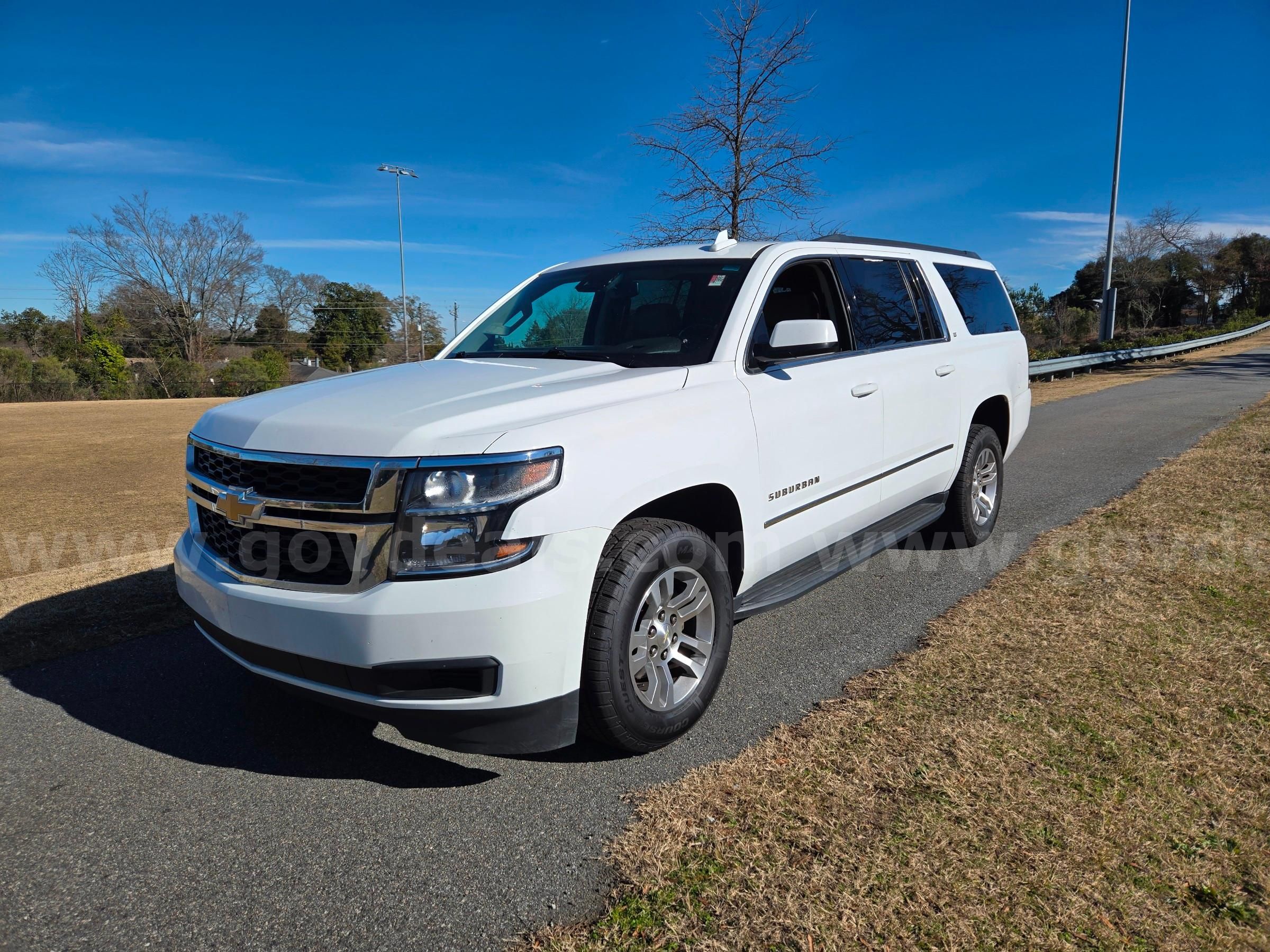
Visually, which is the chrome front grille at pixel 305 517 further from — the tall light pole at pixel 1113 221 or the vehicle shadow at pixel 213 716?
the tall light pole at pixel 1113 221

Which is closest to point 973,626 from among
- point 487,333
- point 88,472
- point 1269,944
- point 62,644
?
point 1269,944

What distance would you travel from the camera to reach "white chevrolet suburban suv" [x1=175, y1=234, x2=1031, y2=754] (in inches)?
99.7

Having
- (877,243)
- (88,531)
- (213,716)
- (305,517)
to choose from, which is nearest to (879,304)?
(877,243)

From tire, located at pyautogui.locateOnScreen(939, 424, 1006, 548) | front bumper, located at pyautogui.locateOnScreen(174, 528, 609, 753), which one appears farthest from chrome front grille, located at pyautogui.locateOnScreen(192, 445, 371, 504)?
tire, located at pyautogui.locateOnScreen(939, 424, 1006, 548)

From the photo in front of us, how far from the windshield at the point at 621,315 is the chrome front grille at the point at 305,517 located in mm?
1363

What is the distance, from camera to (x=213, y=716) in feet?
11.5

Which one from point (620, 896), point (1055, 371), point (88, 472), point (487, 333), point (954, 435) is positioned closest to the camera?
point (620, 896)

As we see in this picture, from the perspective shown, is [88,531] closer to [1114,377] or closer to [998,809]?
[998,809]

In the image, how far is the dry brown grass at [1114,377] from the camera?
17.5 metres

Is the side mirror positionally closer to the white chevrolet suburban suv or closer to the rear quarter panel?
the white chevrolet suburban suv

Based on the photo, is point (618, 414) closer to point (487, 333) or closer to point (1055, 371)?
point (487, 333)

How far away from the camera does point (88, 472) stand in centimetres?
1238

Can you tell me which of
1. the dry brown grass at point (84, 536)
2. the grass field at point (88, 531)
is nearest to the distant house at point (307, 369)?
the grass field at point (88, 531)

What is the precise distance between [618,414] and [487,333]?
188 cm
